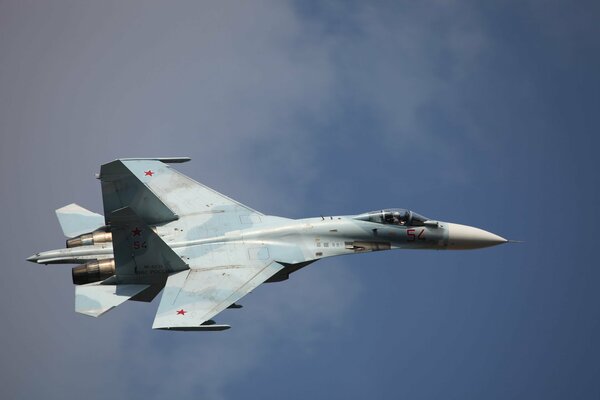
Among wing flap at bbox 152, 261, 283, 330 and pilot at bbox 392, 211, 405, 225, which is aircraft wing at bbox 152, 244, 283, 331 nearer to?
wing flap at bbox 152, 261, 283, 330

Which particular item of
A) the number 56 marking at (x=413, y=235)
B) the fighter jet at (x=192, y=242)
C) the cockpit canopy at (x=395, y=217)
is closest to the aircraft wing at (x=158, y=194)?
the fighter jet at (x=192, y=242)

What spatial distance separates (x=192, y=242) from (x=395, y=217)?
28.6 feet

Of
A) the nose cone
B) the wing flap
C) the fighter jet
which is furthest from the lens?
the nose cone

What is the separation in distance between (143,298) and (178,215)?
5003mm

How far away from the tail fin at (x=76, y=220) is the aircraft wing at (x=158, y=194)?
2.69 meters

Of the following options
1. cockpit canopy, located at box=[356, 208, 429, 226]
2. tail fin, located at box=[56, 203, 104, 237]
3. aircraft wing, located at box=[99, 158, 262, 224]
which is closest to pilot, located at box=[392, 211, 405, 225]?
cockpit canopy, located at box=[356, 208, 429, 226]

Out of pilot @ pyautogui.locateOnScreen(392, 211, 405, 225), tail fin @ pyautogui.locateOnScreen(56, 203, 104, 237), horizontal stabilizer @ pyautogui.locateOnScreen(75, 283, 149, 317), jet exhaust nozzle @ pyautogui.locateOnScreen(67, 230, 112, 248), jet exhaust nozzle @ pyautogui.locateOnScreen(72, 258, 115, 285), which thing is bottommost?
horizontal stabilizer @ pyautogui.locateOnScreen(75, 283, 149, 317)

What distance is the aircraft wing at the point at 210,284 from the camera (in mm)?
51531

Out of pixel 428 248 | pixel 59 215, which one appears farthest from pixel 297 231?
pixel 59 215

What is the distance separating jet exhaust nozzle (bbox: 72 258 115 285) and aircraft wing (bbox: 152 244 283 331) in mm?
2595

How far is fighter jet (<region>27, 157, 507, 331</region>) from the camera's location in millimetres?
52844

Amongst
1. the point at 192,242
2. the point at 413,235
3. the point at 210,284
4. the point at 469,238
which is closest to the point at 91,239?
the point at 192,242

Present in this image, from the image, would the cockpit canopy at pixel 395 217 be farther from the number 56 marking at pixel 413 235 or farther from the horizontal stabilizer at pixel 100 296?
the horizontal stabilizer at pixel 100 296

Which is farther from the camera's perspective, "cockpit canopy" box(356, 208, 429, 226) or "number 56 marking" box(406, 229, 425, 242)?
"number 56 marking" box(406, 229, 425, 242)
